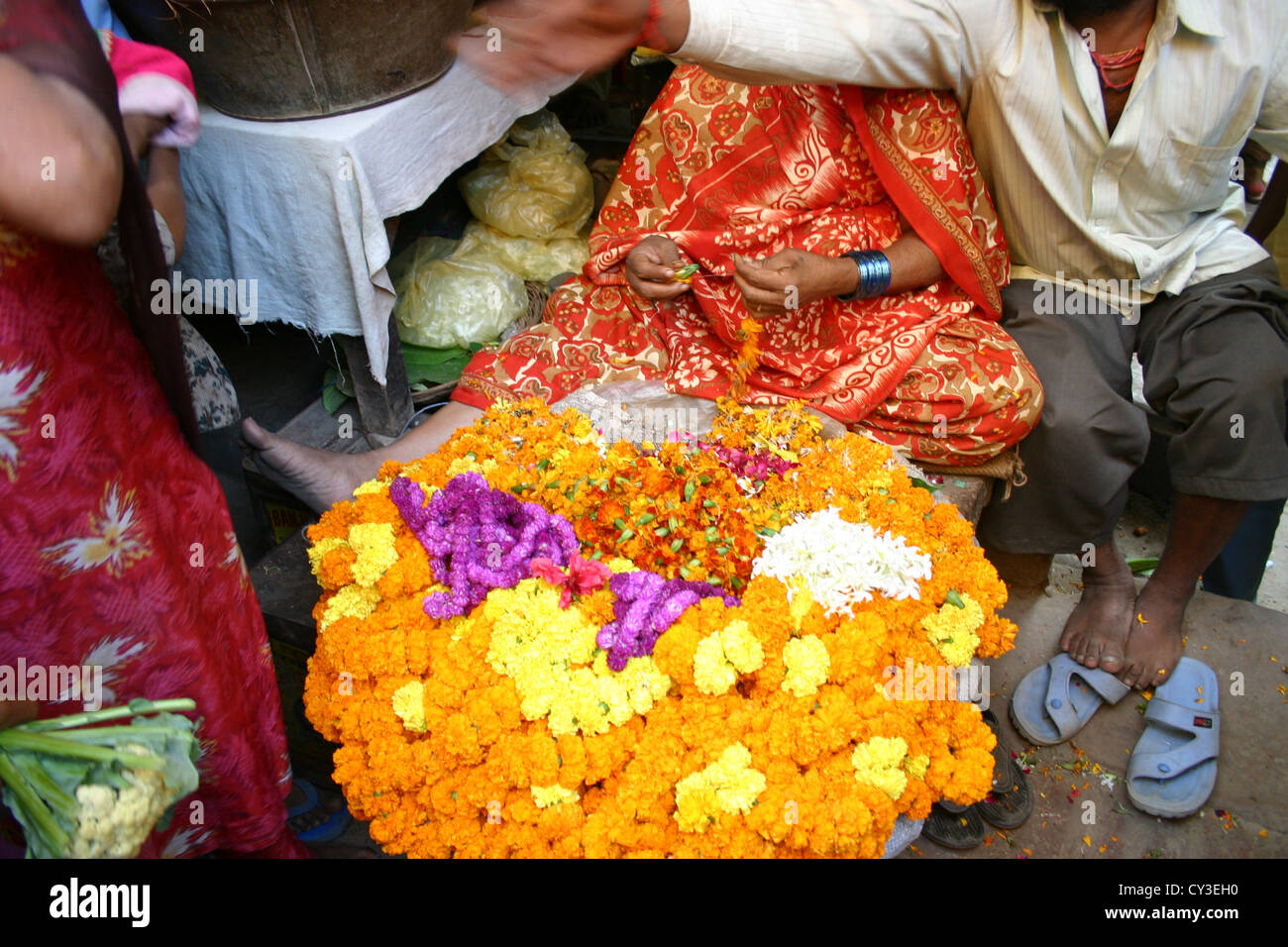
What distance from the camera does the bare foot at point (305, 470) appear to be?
7.45ft

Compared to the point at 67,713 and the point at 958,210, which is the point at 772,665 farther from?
the point at 958,210

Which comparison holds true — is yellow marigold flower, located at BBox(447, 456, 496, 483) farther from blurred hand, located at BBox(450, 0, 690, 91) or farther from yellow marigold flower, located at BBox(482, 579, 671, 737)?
blurred hand, located at BBox(450, 0, 690, 91)

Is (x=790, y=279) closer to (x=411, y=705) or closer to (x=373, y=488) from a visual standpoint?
(x=373, y=488)

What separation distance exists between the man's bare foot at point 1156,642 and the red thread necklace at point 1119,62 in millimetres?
1461

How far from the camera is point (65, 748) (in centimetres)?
121

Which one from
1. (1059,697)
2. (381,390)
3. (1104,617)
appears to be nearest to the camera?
(1059,697)

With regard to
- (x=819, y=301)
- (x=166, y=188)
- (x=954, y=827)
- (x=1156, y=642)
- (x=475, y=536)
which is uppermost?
(x=166, y=188)

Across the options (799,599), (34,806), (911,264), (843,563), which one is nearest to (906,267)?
(911,264)

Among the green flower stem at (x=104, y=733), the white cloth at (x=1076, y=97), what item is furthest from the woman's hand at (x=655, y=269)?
the green flower stem at (x=104, y=733)

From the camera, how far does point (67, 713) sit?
1329mm

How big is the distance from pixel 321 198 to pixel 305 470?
0.76 metres

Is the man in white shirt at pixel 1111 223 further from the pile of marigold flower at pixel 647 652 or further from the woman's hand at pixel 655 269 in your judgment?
the pile of marigold flower at pixel 647 652

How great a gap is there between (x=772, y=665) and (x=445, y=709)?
23.6 inches

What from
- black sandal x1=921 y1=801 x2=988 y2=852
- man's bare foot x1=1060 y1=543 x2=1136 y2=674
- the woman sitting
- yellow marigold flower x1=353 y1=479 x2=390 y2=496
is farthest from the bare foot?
man's bare foot x1=1060 y1=543 x2=1136 y2=674
